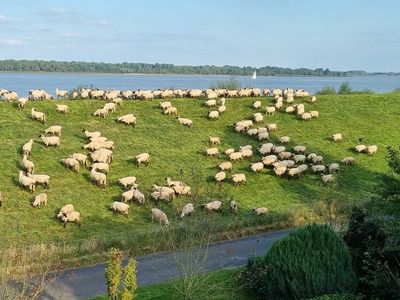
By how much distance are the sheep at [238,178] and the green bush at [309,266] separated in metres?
15.8

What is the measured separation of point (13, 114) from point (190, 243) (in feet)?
77.6

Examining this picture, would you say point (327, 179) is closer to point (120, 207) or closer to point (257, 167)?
point (257, 167)

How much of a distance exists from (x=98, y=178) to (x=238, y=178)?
315 inches

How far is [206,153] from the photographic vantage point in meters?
35.5

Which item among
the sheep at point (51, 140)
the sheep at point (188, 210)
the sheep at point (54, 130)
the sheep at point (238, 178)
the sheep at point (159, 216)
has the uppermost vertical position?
the sheep at point (54, 130)

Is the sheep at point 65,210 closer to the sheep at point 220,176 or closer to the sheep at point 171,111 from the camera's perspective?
the sheep at point 220,176

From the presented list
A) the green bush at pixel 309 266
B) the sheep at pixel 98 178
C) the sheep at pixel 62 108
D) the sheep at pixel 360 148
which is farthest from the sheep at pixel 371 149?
the green bush at pixel 309 266

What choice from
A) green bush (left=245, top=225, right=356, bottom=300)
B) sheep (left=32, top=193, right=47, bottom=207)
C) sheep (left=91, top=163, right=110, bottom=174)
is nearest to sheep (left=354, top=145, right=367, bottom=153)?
sheep (left=91, top=163, right=110, bottom=174)

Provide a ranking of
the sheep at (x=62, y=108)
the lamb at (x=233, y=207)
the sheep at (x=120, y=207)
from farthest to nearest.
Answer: the sheep at (x=62, y=108) < the lamb at (x=233, y=207) < the sheep at (x=120, y=207)

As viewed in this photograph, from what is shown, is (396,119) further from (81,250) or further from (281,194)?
(81,250)

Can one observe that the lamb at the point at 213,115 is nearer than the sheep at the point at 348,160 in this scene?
No

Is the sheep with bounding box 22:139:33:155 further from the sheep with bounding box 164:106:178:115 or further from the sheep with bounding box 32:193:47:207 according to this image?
the sheep with bounding box 164:106:178:115

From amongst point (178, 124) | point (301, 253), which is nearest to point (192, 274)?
point (301, 253)

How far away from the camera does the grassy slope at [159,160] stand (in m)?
26.0
